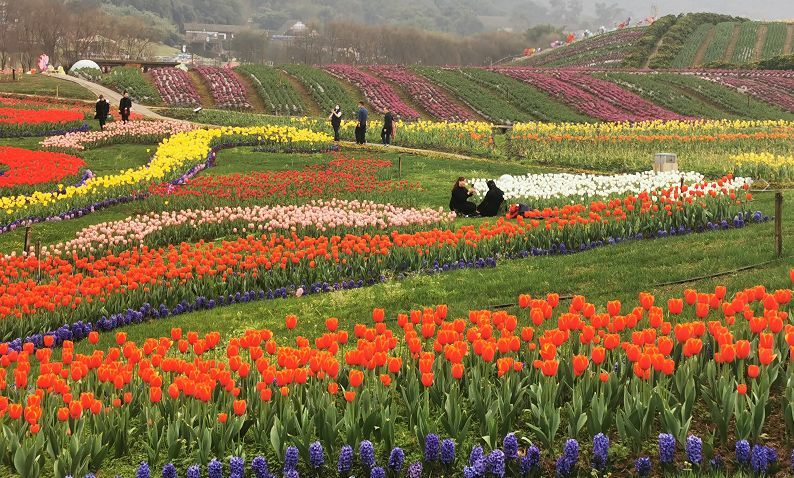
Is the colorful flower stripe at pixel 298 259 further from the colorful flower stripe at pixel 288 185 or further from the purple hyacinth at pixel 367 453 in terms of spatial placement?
the purple hyacinth at pixel 367 453

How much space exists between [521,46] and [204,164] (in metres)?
134

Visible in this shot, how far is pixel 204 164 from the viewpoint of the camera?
31.1m

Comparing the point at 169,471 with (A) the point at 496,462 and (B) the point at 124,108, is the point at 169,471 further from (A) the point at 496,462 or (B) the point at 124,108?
(B) the point at 124,108

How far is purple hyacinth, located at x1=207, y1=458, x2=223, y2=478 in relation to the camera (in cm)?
654

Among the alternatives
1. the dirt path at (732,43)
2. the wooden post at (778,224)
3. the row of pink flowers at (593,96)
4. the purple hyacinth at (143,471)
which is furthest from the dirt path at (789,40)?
the purple hyacinth at (143,471)

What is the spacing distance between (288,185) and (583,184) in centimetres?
796

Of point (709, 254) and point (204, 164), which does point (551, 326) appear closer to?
point (709, 254)

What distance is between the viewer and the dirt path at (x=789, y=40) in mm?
88194

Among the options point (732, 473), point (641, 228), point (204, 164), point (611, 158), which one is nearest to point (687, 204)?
point (641, 228)

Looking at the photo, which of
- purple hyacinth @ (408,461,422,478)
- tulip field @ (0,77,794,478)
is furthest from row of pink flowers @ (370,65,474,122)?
purple hyacinth @ (408,461,422,478)

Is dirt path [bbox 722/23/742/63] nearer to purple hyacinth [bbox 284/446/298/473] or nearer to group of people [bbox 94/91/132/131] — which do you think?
group of people [bbox 94/91/132/131]

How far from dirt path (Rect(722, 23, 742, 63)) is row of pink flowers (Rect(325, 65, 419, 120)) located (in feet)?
121

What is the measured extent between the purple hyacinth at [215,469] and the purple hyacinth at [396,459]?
1216 millimetres

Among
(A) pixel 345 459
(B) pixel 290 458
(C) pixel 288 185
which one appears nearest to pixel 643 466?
(A) pixel 345 459
